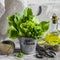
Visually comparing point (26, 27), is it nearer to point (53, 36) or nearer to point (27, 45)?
point (27, 45)

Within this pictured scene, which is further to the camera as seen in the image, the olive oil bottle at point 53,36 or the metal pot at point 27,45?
the olive oil bottle at point 53,36

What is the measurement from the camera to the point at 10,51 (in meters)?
1.06

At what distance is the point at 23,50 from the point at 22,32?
0.10 m

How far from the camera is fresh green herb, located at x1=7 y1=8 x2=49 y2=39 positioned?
1.01m

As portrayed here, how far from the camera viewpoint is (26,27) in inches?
40.1

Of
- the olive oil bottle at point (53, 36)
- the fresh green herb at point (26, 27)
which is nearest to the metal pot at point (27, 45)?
the fresh green herb at point (26, 27)

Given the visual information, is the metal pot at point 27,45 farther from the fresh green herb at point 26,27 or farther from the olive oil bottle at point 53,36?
the olive oil bottle at point 53,36

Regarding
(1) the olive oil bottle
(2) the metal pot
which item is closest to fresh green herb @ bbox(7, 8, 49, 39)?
(2) the metal pot

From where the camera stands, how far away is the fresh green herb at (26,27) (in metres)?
1.01

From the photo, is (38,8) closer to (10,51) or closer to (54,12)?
(54,12)

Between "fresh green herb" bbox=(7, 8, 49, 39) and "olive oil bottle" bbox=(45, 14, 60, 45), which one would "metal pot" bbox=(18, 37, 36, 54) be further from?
"olive oil bottle" bbox=(45, 14, 60, 45)

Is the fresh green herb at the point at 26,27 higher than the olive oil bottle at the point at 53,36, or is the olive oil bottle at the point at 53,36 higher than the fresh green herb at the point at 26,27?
the fresh green herb at the point at 26,27

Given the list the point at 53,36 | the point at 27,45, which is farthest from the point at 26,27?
the point at 53,36

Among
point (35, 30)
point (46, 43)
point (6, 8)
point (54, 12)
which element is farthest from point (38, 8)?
point (35, 30)
